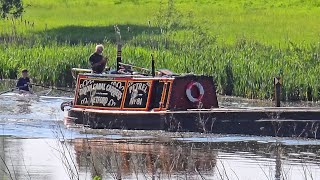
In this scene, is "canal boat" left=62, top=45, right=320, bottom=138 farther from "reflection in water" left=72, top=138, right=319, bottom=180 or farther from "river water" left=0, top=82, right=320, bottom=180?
"reflection in water" left=72, top=138, right=319, bottom=180

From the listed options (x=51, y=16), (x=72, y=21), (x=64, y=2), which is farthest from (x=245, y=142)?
(x=64, y=2)

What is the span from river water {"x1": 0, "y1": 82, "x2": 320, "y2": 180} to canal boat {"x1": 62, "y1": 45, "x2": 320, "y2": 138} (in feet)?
0.71

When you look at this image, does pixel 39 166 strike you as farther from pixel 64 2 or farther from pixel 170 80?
pixel 64 2

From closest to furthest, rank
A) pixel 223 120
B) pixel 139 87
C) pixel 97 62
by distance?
pixel 223 120, pixel 139 87, pixel 97 62

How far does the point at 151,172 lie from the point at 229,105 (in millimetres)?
10271

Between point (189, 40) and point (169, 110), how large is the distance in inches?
630

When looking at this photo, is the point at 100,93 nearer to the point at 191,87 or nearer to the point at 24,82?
the point at 191,87

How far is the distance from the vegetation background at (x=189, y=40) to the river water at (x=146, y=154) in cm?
655

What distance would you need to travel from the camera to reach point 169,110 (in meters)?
23.2

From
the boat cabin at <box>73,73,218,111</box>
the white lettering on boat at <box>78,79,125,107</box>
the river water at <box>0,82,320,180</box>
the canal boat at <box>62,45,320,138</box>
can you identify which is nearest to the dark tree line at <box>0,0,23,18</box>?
the river water at <box>0,82,320,180</box>

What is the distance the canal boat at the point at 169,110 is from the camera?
71.8 ft

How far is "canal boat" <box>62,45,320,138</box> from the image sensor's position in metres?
21.9

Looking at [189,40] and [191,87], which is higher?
[191,87]

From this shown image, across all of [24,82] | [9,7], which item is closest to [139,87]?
[24,82]
